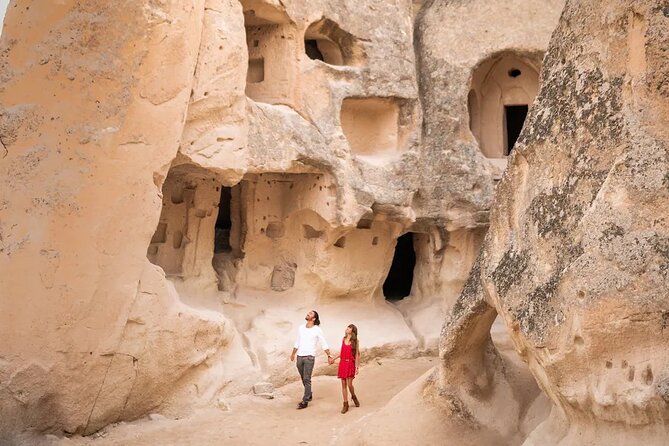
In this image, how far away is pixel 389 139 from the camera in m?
Answer: 9.32

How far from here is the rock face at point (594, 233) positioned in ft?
12.0

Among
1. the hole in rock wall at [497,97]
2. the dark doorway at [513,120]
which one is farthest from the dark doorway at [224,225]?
the dark doorway at [513,120]

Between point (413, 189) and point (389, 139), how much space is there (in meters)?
0.75

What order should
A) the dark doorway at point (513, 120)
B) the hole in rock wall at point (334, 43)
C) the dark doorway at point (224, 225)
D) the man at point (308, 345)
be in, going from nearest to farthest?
the man at point (308, 345), the hole in rock wall at point (334, 43), the dark doorway at point (224, 225), the dark doorway at point (513, 120)

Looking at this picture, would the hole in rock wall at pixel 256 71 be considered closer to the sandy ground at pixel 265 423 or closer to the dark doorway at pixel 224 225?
the dark doorway at pixel 224 225

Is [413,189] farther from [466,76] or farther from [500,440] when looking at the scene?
[500,440]

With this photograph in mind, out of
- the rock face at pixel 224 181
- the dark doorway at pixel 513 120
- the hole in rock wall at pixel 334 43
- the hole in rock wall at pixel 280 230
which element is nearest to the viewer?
the rock face at pixel 224 181

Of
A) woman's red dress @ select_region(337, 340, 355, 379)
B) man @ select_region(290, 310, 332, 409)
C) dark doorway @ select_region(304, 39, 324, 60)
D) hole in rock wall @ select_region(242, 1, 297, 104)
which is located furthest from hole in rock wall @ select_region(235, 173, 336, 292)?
woman's red dress @ select_region(337, 340, 355, 379)

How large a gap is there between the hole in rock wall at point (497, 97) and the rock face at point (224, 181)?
0.11ft

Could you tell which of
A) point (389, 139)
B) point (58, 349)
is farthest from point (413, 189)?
point (58, 349)

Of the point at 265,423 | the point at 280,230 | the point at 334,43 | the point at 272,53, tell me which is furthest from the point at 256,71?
the point at 265,423

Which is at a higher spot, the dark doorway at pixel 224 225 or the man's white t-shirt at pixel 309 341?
the dark doorway at pixel 224 225

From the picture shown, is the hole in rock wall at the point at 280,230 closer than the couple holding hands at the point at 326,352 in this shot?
No

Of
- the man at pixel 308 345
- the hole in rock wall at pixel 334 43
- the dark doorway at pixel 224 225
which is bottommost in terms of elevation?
the man at pixel 308 345
